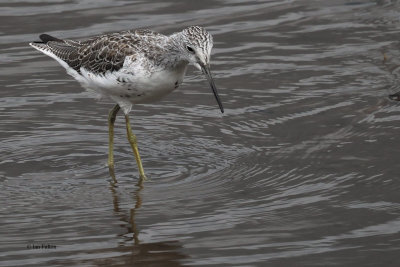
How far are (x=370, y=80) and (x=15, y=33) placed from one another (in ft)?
17.2

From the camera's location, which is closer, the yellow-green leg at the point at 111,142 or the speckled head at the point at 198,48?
the speckled head at the point at 198,48

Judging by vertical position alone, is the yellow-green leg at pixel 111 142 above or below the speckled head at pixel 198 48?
below

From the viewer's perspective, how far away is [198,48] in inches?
350

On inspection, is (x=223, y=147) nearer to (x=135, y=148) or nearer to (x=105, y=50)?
(x=135, y=148)

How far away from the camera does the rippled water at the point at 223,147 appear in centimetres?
779

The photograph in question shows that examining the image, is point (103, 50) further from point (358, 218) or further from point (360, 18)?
point (360, 18)

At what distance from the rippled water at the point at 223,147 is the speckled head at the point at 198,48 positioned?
1.09m

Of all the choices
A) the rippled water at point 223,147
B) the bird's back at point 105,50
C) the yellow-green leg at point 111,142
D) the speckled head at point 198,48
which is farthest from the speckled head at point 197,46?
the yellow-green leg at point 111,142

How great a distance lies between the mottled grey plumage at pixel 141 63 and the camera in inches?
355

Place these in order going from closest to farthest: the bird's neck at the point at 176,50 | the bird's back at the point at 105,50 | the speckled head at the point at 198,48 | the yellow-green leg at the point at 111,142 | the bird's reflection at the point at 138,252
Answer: the bird's reflection at the point at 138,252, the speckled head at the point at 198,48, the bird's neck at the point at 176,50, the bird's back at the point at 105,50, the yellow-green leg at the point at 111,142

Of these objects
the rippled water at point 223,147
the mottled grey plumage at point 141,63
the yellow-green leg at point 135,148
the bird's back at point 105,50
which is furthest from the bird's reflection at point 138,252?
the bird's back at point 105,50

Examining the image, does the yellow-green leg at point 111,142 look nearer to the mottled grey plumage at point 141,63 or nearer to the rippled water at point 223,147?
the rippled water at point 223,147

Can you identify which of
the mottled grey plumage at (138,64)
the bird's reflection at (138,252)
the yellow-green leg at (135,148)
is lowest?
the bird's reflection at (138,252)

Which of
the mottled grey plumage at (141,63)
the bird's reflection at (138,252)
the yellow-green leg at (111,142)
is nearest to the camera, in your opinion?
Result: the bird's reflection at (138,252)
